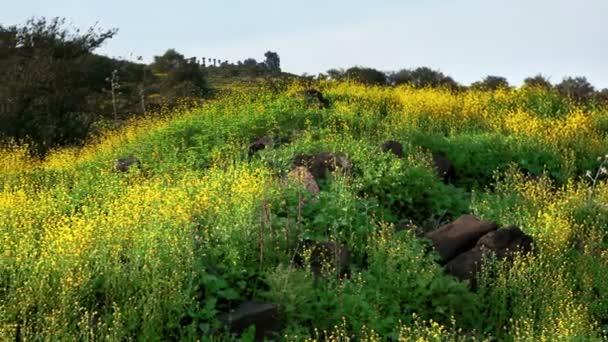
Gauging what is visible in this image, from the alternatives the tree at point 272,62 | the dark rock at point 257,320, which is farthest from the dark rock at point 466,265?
the tree at point 272,62

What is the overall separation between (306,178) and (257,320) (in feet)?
12.6

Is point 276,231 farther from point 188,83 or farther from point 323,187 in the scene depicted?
point 188,83

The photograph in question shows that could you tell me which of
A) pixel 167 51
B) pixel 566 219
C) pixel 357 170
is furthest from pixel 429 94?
pixel 167 51

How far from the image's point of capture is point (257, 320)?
6.35m

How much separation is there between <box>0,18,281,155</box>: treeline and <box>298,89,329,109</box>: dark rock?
209 inches

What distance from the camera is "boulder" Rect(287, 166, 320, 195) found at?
31.7ft

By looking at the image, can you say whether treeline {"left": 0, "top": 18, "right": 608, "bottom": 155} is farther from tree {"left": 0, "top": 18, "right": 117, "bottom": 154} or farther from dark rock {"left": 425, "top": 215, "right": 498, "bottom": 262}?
dark rock {"left": 425, "top": 215, "right": 498, "bottom": 262}

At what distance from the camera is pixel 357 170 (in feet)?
36.2

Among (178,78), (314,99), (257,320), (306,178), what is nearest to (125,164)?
(306,178)

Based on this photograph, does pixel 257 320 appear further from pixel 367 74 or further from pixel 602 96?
pixel 367 74

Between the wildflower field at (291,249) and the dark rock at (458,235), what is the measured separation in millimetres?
225

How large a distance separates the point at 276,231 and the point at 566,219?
4072 mm

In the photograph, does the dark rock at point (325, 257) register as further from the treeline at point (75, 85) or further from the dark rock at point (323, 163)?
the treeline at point (75, 85)

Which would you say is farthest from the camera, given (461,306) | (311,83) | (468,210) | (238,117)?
(311,83)
